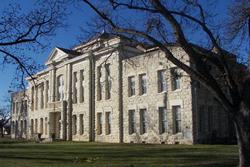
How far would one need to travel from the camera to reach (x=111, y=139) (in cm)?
4738

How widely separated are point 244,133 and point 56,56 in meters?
47.8

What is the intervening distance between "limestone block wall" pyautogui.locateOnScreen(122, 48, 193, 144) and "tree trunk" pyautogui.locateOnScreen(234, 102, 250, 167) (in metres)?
22.9

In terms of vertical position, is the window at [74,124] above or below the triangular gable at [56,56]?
below

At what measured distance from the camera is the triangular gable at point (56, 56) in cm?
5819

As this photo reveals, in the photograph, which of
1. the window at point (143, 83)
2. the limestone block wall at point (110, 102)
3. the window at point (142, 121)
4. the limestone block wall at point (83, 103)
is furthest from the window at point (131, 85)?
the limestone block wall at point (83, 103)

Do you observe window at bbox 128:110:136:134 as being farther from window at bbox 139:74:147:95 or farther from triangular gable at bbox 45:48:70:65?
triangular gable at bbox 45:48:70:65

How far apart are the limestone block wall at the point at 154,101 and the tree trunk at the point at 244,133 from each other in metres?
22.9

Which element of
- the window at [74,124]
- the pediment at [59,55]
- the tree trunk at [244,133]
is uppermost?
the pediment at [59,55]

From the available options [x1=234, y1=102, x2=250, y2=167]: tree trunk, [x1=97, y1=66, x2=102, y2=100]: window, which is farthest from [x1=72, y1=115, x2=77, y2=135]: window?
[x1=234, y1=102, x2=250, y2=167]: tree trunk

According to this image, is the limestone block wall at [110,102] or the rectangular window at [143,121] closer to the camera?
the rectangular window at [143,121]

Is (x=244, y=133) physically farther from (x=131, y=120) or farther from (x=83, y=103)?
(x=83, y=103)

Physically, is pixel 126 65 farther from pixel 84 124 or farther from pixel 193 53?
pixel 193 53

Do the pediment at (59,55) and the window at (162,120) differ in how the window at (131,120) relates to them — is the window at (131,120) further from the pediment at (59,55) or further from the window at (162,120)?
the pediment at (59,55)

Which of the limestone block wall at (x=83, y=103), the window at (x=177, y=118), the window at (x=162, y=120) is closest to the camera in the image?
the window at (x=177, y=118)
